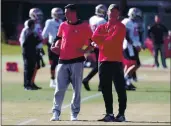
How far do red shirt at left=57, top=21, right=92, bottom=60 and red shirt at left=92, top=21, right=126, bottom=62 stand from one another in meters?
0.22

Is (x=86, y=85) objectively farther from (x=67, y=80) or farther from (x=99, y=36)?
(x=99, y=36)

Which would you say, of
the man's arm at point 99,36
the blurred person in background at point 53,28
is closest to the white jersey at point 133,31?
the blurred person in background at point 53,28

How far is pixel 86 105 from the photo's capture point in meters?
15.3

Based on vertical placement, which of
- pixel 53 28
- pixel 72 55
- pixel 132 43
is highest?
pixel 72 55

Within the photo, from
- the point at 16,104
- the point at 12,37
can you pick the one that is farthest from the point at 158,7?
the point at 16,104

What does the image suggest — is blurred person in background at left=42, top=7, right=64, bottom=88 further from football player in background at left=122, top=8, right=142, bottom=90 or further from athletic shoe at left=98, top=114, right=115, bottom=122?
athletic shoe at left=98, top=114, right=115, bottom=122

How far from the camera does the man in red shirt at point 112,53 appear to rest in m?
12.1

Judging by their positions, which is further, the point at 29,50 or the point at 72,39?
the point at 29,50

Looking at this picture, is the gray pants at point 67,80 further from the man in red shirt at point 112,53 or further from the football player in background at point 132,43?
the football player in background at point 132,43

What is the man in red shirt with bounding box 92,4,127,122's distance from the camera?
1213cm

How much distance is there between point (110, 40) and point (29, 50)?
23.6 ft

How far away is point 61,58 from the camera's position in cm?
1230

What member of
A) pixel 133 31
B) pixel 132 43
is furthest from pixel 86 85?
pixel 133 31

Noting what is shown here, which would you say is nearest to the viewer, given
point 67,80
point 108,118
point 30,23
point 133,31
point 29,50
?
point 108,118
